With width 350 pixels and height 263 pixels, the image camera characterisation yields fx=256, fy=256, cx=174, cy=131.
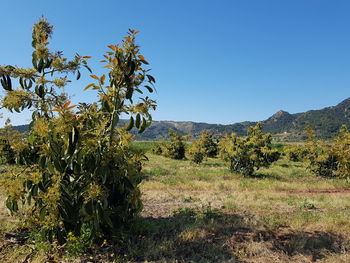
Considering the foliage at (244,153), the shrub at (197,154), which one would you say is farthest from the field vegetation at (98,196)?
the shrub at (197,154)

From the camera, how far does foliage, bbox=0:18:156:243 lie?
13.3 feet

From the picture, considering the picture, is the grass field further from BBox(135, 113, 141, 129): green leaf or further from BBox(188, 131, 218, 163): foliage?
BBox(188, 131, 218, 163): foliage

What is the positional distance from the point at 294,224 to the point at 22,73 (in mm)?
6867

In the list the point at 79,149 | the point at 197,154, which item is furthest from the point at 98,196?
the point at 197,154

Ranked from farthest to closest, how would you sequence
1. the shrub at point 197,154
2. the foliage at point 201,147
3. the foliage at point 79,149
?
1. the foliage at point 201,147
2. the shrub at point 197,154
3. the foliage at point 79,149

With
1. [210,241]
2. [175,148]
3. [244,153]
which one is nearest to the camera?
[210,241]

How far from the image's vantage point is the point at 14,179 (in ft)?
15.6

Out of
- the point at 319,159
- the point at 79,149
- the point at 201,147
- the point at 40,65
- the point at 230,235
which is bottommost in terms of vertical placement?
the point at 230,235

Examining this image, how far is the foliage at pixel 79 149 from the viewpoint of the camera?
4039 mm

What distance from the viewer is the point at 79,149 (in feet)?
13.1

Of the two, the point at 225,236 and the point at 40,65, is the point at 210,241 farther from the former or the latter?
the point at 40,65

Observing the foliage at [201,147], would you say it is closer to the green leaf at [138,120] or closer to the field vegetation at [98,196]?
the field vegetation at [98,196]

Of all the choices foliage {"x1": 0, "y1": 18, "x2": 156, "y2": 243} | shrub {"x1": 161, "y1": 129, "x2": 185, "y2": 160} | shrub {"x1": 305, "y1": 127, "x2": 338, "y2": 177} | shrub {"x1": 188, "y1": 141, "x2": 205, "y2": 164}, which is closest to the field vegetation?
foliage {"x1": 0, "y1": 18, "x2": 156, "y2": 243}

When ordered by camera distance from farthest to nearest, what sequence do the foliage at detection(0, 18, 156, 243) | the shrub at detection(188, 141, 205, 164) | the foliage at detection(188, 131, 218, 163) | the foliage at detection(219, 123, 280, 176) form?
the foliage at detection(188, 131, 218, 163) → the shrub at detection(188, 141, 205, 164) → the foliage at detection(219, 123, 280, 176) → the foliage at detection(0, 18, 156, 243)
